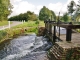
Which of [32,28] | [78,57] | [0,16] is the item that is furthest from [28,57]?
[32,28]

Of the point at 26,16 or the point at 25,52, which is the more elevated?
the point at 26,16

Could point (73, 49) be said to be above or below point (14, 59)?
above

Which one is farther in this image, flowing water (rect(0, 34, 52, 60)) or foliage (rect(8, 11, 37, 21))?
foliage (rect(8, 11, 37, 21))

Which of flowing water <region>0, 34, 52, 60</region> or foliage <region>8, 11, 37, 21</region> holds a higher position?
foliage <region>8, 11, 37, 21</region>

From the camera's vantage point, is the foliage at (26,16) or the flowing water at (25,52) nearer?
the flowing water at (25,52)

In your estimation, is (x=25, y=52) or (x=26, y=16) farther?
(x=26, y=16)

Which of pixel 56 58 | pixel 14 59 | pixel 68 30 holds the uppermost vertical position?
pixel 68 30

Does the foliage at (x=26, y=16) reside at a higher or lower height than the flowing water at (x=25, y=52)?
higher

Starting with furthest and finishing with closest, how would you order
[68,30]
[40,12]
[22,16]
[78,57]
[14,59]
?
[40,12], [22,16], [14,59], [68,30], [78,57]

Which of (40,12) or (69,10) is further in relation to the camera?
(69,10)

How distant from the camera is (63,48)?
25.9 ft

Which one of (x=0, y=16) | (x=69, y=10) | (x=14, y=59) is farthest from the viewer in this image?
(x=69, y=10)

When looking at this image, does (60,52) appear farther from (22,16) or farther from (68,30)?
(22,16)

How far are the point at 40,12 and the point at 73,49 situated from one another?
7119cm
